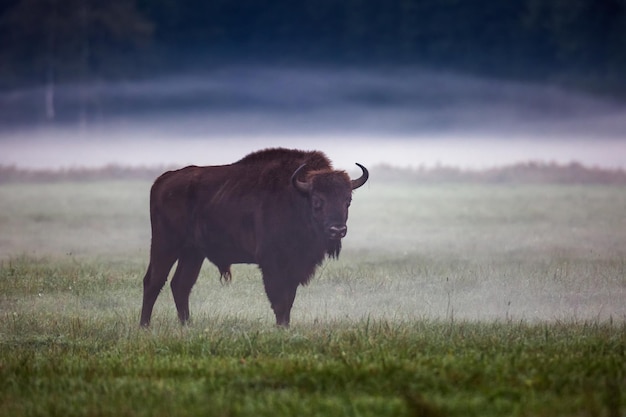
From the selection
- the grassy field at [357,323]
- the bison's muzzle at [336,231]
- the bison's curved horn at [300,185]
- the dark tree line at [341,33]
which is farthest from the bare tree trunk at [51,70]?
the bison's muzzle at [336,231]

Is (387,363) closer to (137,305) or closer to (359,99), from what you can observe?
(137,305)

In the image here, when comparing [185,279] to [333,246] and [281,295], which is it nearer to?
[281,295]

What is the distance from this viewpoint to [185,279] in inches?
560

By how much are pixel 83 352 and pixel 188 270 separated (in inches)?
168

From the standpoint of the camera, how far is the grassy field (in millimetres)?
7645

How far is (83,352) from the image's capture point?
10.1 metres

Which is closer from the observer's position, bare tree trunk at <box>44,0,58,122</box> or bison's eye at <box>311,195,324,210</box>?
bison's eye at <box>311,195,324,210</box>

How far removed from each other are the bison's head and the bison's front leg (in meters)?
0.75

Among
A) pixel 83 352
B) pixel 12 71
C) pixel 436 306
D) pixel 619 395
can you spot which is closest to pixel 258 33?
pixel 12 71

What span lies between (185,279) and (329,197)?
243 centimetres

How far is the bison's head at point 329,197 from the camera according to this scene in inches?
502

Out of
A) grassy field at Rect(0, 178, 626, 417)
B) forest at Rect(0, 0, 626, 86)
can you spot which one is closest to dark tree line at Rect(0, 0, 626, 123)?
forest at Rect(0, 0, 626, 86)

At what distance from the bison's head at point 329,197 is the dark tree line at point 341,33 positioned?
81.8 feet

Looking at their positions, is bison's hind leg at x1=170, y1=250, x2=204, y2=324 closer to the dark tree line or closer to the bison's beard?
the bison's beard
